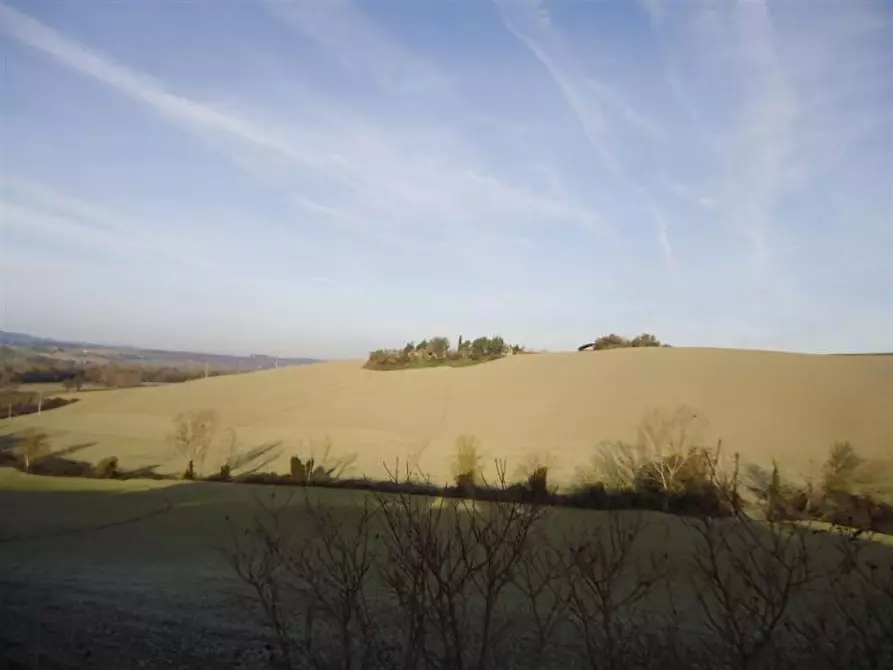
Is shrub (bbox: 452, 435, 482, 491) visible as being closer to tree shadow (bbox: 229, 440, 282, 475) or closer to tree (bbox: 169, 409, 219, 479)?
tree shadow (bbox: 229, 440, 282, 475)

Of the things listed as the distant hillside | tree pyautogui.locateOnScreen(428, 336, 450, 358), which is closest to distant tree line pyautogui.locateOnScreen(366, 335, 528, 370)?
tree pyautogui.locateOnScreen(428, 336, 450, 358)

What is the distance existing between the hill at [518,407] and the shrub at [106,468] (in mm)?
245

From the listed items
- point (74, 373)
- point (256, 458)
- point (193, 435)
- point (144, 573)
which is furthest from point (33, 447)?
point (144, 573)

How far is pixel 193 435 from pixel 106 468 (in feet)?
6.33

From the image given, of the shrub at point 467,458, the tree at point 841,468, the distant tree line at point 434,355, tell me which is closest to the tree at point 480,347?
the distant tree line at point 434,355

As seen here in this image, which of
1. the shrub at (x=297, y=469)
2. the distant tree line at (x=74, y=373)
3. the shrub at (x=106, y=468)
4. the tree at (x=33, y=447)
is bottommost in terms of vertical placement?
the shrub at (x=106, y=468)

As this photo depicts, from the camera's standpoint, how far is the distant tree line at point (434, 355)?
1892cm

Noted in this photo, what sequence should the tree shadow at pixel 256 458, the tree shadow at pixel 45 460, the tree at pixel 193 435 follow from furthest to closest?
the tree at pixel 193 435 → the tree shadow at pixel 256 458 → the tree shadow at pixel 45 460

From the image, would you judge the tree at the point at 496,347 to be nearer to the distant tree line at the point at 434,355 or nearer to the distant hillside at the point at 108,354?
the distant tree line at the point at 434,355

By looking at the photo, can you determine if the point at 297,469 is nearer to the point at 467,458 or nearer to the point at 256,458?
the point at 256,458

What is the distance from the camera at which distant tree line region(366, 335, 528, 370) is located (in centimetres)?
1892

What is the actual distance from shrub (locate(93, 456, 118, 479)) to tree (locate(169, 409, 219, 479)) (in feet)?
3.52

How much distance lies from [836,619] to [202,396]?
13816mm

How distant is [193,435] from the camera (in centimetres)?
1241
